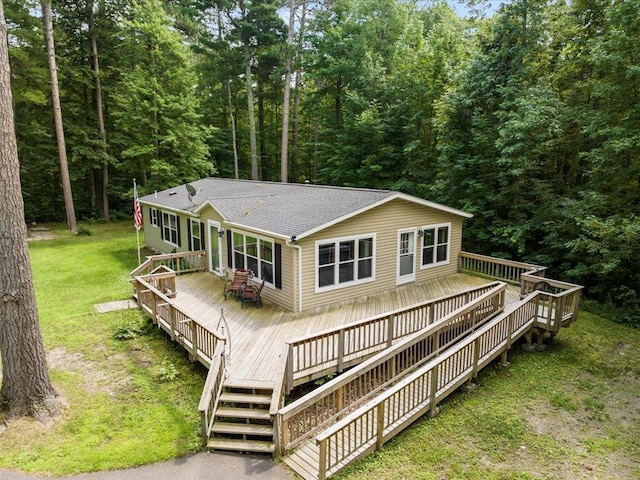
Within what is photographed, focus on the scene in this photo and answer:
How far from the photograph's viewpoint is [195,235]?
14906 mm

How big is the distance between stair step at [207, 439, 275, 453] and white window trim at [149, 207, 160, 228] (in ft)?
47.6

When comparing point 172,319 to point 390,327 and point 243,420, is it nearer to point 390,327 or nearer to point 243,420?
point 243,420

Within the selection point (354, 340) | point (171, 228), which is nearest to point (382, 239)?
point (354, 340)

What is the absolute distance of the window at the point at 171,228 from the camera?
16484 millimetres

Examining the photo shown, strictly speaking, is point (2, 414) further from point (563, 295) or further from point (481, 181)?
point (481, 181)

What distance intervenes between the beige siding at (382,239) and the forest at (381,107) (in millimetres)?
3321

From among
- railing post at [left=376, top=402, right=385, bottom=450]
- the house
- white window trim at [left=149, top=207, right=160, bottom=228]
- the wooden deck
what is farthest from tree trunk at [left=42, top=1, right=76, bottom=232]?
railing post at [left=376, top=402, right=385, bottom=450]

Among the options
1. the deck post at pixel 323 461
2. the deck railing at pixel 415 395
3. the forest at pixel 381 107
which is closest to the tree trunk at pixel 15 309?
the deck post at pixel 323 461

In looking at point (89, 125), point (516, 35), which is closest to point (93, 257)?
point (89, 125)

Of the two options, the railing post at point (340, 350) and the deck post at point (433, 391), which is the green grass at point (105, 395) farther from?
the deck post at point (433, 391)

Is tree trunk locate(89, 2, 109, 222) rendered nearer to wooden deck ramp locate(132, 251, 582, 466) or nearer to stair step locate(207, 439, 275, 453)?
wooden deck ramp locate(132, 251, 582, 466)

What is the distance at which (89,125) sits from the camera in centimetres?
2716

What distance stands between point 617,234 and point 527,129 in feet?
14.1

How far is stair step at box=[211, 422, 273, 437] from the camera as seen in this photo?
19.3 feet
